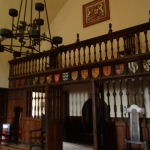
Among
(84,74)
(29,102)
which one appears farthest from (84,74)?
(29,102)

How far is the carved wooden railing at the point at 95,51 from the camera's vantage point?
4492 mm

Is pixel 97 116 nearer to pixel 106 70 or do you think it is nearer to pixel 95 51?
pixel 106 70

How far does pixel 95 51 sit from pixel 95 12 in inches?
107

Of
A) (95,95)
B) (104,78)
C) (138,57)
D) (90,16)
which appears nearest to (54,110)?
(95,95)

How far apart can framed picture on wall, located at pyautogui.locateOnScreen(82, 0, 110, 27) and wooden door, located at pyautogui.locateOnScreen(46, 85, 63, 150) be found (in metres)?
2.89

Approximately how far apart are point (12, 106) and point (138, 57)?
514cm

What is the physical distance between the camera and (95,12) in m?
7.04

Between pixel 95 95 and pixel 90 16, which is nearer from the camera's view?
pixel 95 95

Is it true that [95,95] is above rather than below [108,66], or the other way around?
below

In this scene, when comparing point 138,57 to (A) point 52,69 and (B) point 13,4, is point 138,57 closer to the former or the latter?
(A) point 52,69

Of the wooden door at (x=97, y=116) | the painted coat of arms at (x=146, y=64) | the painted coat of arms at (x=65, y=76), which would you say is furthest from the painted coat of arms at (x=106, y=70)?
the painted coat of arms at (x=65, y=76)

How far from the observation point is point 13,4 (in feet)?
21.6

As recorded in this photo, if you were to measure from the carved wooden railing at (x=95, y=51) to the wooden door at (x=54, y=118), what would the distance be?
2.64ft

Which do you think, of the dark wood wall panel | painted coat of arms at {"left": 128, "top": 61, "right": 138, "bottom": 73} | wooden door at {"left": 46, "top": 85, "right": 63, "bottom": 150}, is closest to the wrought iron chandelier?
painted coat of arms at {"left": 128, "top": 61, "right": 138, "bottom": 73}
